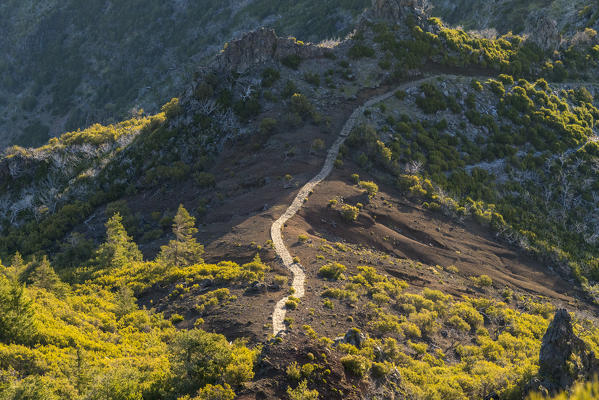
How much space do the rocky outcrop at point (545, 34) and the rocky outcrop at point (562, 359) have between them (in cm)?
6446

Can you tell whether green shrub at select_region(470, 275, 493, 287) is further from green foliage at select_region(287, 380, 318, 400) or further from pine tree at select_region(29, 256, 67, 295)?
pine tree at select_region(29, 256, 67, 295)

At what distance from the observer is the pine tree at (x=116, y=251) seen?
3838 centimetres

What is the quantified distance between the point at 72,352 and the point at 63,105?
150416mm

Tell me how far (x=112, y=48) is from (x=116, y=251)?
14455 cm

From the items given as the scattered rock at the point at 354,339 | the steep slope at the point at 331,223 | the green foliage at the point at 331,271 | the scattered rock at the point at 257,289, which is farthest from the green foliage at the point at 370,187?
the scattered rock at the point at 354,339

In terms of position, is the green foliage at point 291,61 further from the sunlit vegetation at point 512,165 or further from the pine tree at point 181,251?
the pine tree at point 181,251

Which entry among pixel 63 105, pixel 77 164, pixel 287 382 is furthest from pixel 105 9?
pixel 287 382

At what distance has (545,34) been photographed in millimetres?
71938

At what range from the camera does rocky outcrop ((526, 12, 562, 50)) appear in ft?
235

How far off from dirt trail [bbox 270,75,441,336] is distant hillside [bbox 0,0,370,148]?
280 ft

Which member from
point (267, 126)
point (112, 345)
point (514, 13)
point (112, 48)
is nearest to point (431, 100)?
point (267, 126)

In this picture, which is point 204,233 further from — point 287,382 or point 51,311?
point 287,382

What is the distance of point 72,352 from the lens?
21672 millimetres

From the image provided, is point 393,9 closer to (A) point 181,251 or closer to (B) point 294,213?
(B) point 294,213
